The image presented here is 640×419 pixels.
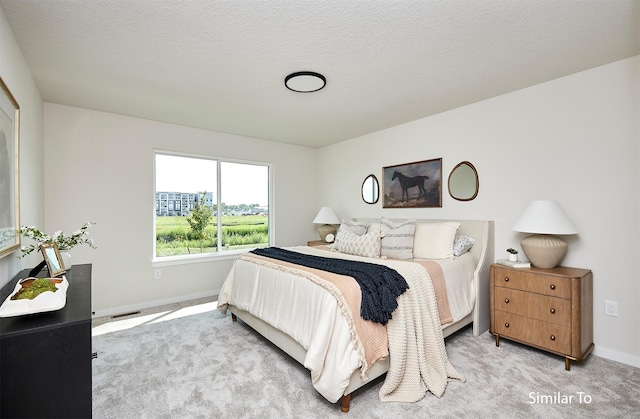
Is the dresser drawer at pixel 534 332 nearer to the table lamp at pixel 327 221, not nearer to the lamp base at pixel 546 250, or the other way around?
the lamp base at pixel 546 250

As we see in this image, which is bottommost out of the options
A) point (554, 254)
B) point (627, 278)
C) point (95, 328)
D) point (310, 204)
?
point (95, 328)

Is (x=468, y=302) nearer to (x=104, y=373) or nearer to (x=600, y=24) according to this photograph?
(x=600, y=24)

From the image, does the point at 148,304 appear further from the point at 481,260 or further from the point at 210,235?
the point at 481,260

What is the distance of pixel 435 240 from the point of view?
3193 mm

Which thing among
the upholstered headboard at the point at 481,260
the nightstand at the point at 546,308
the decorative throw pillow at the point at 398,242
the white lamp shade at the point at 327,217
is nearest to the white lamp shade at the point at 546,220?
the nightstand at the point at 546,308

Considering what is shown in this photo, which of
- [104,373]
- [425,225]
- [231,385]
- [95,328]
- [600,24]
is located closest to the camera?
[600,24]

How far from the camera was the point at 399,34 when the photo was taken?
201 centimetres

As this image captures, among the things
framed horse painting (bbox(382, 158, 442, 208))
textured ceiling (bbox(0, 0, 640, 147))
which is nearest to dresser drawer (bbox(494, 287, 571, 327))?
framed horse painting (bbox(382, 158, 442, 208))

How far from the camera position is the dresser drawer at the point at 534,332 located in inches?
93.3

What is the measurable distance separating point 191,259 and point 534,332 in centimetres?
400

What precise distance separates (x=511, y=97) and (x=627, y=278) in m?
1.87

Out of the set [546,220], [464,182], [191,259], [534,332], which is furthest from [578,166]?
[191,259]

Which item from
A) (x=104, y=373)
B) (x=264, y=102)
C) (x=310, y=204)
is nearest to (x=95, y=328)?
(x=104, y=373)

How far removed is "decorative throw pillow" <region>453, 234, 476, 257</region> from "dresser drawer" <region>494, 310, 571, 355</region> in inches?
25.1
